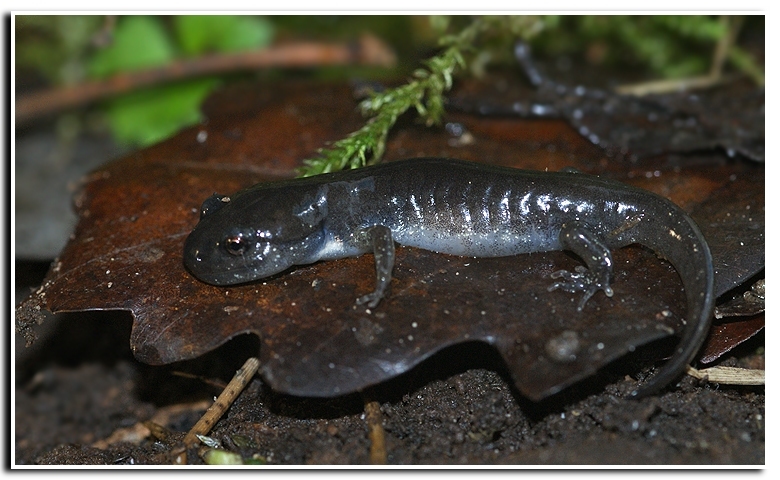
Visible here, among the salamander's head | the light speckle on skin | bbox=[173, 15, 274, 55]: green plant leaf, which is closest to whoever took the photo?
the light speckle on skin

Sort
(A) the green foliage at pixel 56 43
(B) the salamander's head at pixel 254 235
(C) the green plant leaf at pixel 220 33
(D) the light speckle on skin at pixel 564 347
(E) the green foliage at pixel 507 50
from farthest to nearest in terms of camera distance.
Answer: (A) the green foliage at pixel 56 43, (C) the green plant leaf at pixel 220 33, (E) the green foliage at pixel 507 50, (B) the salamander's head at pixel 254 235, (D) the light speckle on skin at pixel 564 347

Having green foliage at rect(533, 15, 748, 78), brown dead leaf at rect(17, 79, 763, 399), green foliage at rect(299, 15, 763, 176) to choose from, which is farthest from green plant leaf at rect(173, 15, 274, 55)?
green foliage at rect(533, 15, 748, 78)

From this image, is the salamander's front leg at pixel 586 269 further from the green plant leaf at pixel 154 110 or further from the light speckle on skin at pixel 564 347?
the green plant leaf at pixel 154 110

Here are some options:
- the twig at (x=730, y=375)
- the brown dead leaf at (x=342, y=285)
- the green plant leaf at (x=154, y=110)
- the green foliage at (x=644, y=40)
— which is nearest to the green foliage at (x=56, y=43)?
the green plant leaf at (x=154, y=110)

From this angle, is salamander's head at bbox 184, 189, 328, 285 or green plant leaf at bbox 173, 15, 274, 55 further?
green plant leaf at bbox 173, 15, 274, 55

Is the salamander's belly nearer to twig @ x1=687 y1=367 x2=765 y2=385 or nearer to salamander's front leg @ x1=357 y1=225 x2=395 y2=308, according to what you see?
salamander's front leg @ x1=357 y1=225 x2=395 y2=308

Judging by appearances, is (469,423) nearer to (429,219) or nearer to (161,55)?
A: (429,219)

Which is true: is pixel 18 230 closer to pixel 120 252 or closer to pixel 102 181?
pixel 102 181

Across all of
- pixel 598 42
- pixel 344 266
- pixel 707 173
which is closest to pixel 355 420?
pixel 344 266
